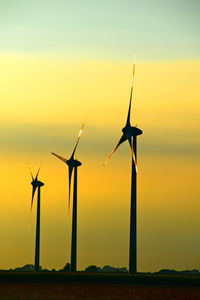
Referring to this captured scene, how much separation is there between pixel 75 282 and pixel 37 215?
52.0 metres

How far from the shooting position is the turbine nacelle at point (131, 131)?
131 meters

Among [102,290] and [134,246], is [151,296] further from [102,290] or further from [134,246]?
[134,246]

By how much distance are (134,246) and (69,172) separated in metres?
27.2

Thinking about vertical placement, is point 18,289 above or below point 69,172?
below

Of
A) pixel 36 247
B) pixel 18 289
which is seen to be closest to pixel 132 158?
pixel 36 247

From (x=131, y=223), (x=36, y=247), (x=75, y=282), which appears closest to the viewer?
(x=75, y=282)

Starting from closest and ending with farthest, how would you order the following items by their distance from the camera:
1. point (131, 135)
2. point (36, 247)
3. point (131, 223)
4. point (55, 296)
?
point (55, 296) < point (131, 223) < point (131, 135) < point (36, 247)

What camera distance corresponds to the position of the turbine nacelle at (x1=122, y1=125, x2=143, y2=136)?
429 feet

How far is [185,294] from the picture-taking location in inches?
3184

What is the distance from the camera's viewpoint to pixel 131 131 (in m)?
131

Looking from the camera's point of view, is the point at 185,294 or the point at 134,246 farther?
the point at 134,246

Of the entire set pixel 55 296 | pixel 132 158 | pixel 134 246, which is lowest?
pixel 55 296

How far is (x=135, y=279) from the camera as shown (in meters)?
105

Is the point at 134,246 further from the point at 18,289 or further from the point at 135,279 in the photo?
the point at 18,289
